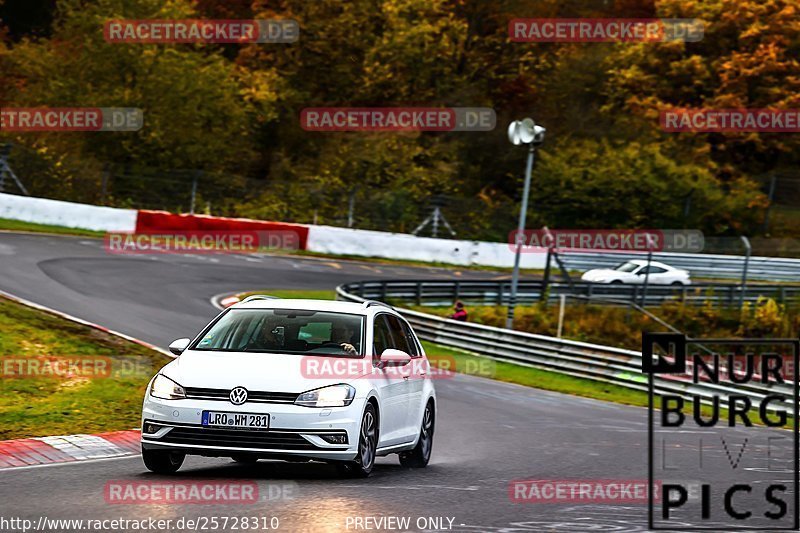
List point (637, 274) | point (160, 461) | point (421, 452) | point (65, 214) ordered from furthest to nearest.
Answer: point (637, 274)
point (65, 214)
point (421, 452)
point (160, 461)

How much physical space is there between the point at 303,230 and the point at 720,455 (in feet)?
102

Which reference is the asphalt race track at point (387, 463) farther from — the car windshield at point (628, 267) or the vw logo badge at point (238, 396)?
the car windshield at point (628, 267)

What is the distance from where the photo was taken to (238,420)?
10.5 metres

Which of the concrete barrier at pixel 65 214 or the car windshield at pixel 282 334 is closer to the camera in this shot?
the car windshield at pixel 282 334

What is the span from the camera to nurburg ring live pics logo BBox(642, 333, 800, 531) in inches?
295

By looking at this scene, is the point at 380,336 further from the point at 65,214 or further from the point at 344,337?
the point at 65,214

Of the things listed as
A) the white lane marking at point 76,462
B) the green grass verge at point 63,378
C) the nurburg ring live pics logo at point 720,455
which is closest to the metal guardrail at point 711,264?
the nurburg ring live pics logo at point 720,455

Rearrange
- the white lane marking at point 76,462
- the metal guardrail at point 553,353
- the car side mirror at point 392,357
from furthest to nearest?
the metal guardrail at point 553,353 → the car side mirror at point 392,357 → the white lane marking at point 76,462

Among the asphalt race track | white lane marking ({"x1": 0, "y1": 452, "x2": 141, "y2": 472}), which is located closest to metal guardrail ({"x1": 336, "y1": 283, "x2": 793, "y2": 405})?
the asphalt race track

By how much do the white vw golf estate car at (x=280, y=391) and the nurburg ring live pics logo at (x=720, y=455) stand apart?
7.76 feet

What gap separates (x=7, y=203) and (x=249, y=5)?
32056 millimetres

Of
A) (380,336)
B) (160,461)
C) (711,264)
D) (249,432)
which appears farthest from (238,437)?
(711,264)

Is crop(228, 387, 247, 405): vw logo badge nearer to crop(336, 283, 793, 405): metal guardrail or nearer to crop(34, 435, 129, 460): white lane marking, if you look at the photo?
crop(34, 435, 129, 460): white lane marking

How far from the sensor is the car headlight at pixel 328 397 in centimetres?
1057
